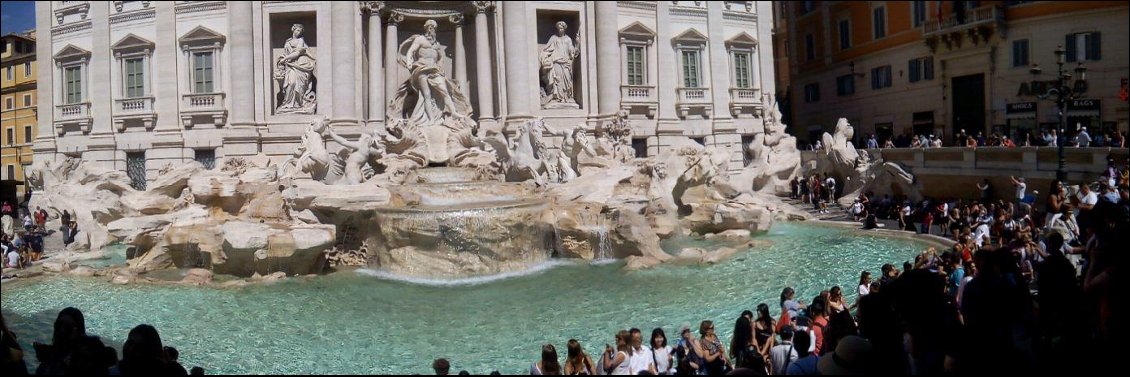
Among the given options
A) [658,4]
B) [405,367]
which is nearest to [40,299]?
[405,367]

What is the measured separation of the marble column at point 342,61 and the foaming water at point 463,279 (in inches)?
345

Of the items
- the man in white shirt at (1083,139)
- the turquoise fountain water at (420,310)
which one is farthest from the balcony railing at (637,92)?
the man in white shirt at (1083,139)

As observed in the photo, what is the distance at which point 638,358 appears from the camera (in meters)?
6.47

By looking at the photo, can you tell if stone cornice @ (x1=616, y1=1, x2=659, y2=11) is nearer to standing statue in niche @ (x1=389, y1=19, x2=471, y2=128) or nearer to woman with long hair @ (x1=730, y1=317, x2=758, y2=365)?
standing statue in niche @ (x1=389, y1=19, x2=471, y2=128)

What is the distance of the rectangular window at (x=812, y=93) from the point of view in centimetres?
2811

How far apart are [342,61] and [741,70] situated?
1389 centimetres

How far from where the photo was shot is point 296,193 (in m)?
15.3

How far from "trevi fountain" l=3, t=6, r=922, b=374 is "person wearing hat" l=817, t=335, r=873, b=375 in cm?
484

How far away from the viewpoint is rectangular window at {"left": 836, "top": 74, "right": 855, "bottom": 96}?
26359 mm

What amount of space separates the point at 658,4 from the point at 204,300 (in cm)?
1803

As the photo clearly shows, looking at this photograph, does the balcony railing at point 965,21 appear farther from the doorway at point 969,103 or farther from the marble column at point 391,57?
the marble column at point 391,57

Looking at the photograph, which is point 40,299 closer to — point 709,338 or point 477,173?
point 477,173

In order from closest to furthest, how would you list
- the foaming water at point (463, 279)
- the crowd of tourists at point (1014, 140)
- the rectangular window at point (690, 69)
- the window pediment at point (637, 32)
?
the foaming water at point (463, 279) < the crowd of tourists at point (1014, 140) < the window pediment at point (637, 32) < the rectangular window at point (690, 69)

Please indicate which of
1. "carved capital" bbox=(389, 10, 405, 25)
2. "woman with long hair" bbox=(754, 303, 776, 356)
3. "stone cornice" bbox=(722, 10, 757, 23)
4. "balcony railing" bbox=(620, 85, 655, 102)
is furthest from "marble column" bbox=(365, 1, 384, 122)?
"woman with long hair" bbox=(754, 303, 776, 356)
